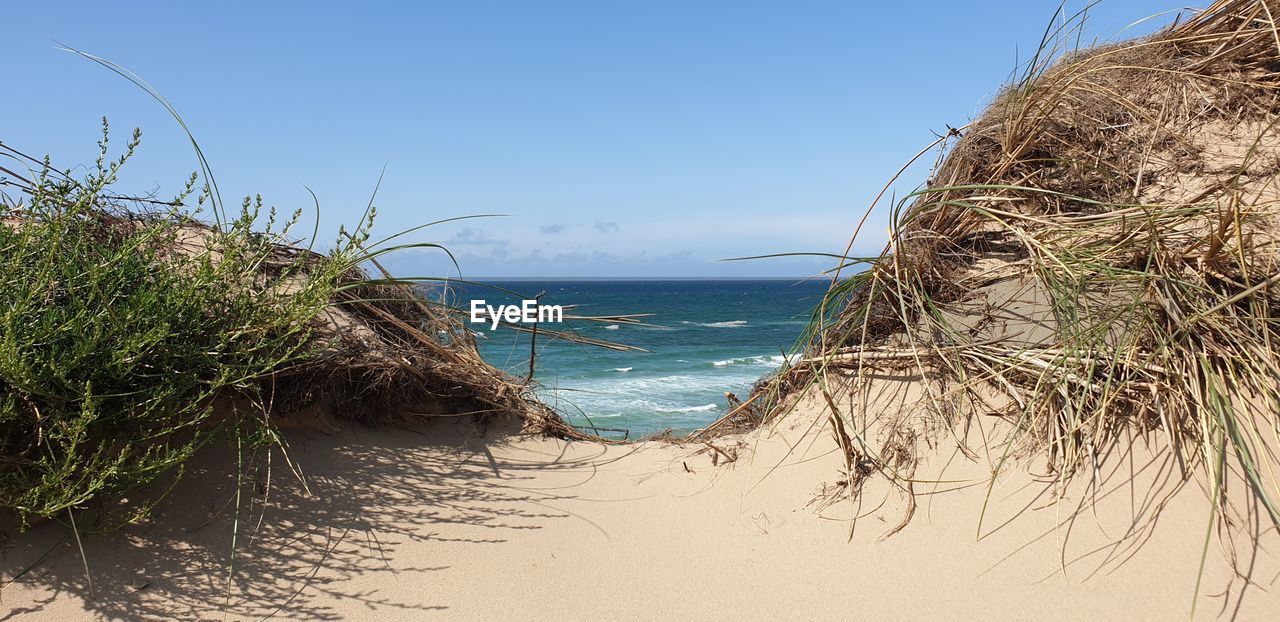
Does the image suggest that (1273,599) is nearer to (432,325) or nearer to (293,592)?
(293,592)

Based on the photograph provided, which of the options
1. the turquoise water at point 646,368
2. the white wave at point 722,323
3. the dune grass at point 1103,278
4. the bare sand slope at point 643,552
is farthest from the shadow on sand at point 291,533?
the white wave at point 722,323

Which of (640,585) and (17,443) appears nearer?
(17,443)

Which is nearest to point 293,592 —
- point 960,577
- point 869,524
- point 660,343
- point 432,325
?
point 432,325

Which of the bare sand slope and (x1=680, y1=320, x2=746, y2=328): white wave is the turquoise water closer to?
the bare sand slope

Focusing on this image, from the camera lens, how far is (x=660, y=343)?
25.2m

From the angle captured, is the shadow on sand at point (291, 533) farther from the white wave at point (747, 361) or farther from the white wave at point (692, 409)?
the white wave at point (747, 361)

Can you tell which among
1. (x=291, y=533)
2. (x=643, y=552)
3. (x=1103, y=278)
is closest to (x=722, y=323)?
(x=1103, y=278)

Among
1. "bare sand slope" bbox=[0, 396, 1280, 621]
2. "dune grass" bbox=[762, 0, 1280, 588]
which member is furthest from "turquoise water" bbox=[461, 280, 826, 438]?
"bare sand slope" bbox=[0, 396, 1280, 621]

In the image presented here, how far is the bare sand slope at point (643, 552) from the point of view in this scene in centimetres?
296

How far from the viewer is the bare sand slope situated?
9.70 feet

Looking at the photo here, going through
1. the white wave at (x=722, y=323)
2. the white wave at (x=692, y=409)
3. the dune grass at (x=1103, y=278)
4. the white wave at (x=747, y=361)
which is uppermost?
the dune grass at (x=1103, y=278)

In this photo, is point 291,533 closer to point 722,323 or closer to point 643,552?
point 643,552

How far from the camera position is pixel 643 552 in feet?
11.3

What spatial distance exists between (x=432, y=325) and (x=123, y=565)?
1963 millimetres
